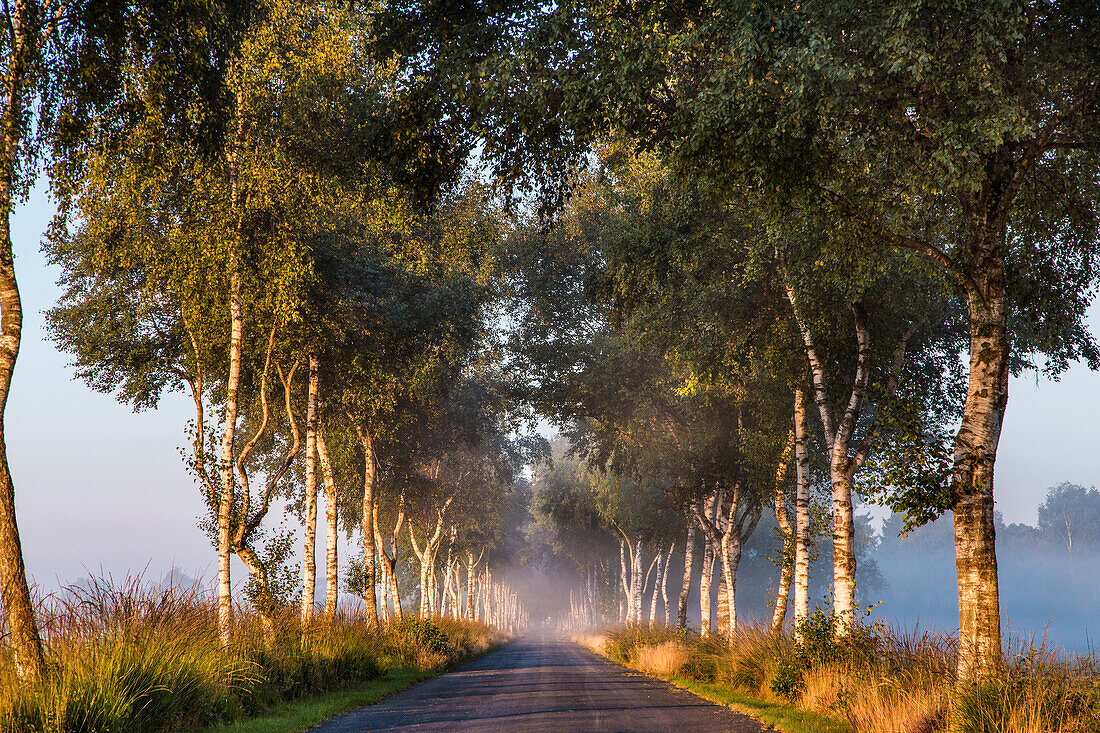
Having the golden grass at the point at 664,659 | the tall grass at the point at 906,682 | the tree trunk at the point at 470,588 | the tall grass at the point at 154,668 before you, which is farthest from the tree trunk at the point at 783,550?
the tree trunk at the point at 470,588

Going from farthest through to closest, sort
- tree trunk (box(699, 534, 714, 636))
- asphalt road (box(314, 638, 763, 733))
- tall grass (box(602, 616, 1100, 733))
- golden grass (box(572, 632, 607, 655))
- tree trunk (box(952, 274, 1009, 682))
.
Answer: golden grass (box(572, 632, 607, 655)) < tree trunk (box(699, 534, 714, 636)) < asphalt road (box(314, 638, 763, 733)) < tree trunk (box(952, 274, 1009, 682)) < tall grass (box(602, 616, 1100, 733))

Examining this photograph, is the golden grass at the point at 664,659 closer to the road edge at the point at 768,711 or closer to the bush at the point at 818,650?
the road edge at the point at 768,711

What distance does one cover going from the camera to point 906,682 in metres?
10.2

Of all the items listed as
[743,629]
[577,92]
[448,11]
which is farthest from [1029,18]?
[743,629]

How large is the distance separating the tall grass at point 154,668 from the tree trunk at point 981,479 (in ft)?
33.3

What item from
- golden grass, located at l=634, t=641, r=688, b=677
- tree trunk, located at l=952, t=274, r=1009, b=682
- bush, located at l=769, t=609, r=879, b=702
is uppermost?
tree trunk, located at l=952, t=274, r=1009, b=682

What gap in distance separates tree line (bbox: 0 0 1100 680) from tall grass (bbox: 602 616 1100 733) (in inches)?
26.6

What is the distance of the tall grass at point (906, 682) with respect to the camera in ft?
25.6

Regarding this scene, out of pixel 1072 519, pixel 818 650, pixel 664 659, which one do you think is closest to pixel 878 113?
pixel 818 650

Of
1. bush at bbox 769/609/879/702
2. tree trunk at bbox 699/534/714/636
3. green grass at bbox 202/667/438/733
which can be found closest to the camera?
green grass at bbox 202/667/438/733

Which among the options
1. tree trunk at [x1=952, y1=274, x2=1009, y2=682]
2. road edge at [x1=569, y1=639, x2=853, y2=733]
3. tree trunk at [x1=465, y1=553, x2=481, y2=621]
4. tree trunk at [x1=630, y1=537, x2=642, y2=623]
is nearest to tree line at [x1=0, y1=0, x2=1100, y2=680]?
tree trunk at [x1=952, y1=274, x2=1009, y2=682]

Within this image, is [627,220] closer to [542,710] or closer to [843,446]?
[843,446]

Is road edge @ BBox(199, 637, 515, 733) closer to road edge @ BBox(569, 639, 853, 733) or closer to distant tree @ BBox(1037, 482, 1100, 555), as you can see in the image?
road edge @ BBox(569, 639, 853, 733)

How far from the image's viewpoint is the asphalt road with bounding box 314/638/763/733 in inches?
422
